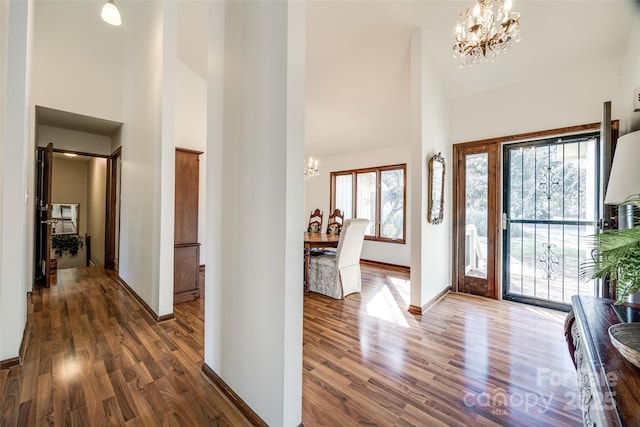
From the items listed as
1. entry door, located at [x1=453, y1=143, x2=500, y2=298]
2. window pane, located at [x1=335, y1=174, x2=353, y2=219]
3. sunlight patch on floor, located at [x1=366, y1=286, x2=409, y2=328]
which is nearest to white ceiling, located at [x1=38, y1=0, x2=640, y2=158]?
entry door, located at [x1=453, y1=143, x2=500, y2=298]

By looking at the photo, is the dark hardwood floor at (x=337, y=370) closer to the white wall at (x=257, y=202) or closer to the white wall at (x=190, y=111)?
the white wall at (x=257, y=202)

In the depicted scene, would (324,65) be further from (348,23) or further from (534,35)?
(534,35)

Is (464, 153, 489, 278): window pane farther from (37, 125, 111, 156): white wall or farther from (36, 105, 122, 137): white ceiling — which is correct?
(37, 125, 111, 156): white wall

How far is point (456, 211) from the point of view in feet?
11.9

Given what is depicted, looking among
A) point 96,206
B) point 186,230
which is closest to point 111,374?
point 186,230

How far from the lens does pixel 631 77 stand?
2.33m

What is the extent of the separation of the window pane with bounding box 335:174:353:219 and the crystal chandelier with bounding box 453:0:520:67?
3.79m

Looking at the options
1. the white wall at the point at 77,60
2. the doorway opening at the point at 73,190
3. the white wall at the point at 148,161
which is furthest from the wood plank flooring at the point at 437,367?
the white wall at the point at 77,60

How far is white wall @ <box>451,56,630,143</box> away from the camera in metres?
2.67

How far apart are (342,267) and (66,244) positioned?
7189mm

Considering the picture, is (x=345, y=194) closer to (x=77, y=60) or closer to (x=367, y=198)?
(x=367, y=198)

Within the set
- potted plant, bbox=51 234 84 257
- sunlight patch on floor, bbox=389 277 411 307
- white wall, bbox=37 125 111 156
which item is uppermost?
white wall, bbox=37 125 111 156

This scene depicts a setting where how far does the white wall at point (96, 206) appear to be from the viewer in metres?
5.70

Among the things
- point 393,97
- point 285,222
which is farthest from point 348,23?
point 285,222
